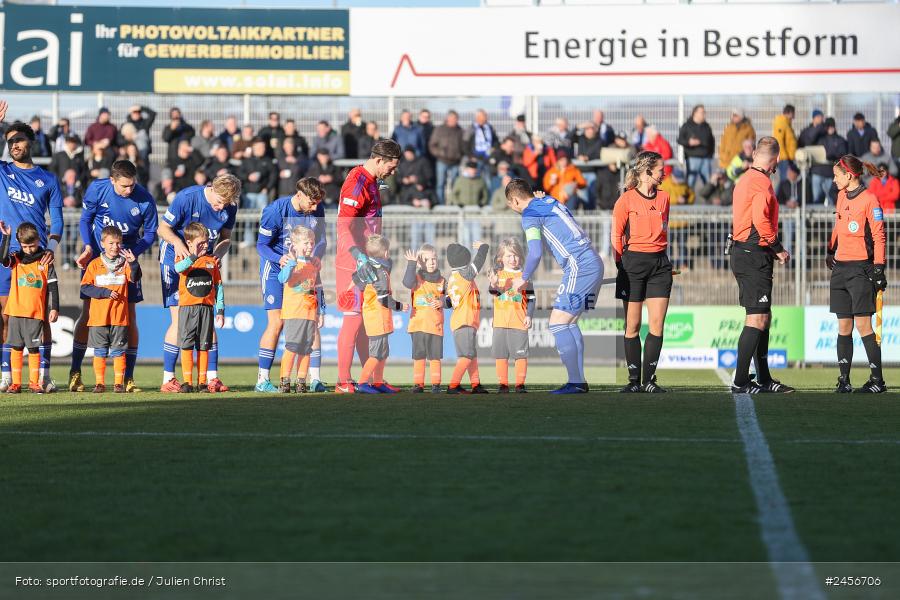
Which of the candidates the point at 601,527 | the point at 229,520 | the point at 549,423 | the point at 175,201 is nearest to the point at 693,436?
the point at 549,423

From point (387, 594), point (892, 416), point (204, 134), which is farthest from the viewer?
point (204, 134)

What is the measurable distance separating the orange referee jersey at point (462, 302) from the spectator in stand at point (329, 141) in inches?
419

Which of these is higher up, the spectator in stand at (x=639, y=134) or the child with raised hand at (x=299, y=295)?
the spectator in stand at (x=639, y=134)

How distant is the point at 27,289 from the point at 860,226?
7046 millimetres

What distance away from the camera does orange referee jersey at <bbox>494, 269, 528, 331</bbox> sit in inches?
451

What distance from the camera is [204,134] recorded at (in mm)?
22578

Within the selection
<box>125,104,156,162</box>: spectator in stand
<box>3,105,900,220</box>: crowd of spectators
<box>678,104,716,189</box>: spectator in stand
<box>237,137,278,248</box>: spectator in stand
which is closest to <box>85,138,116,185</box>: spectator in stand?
<box>3,105,900,220</box>: crowd of spectators

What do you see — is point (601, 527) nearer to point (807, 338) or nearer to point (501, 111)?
point (807, 338)

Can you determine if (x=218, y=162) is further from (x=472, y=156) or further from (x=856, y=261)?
(x=856, y=261)

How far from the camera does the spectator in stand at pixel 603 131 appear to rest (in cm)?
2203

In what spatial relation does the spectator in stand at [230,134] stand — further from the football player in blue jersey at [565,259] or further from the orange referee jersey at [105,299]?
the football player in blue jersey at [565,259]

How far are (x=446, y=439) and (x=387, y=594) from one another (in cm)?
361

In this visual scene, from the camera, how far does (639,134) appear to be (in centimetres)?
2242

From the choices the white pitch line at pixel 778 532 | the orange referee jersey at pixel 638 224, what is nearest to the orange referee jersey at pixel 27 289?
the orange referee jersey at pixel 638 224
